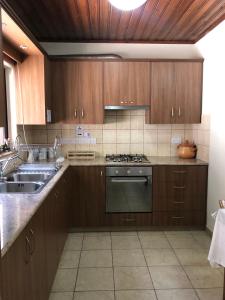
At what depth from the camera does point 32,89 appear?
10.1 feet

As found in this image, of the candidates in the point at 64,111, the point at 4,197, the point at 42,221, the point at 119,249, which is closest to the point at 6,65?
the point at 64,111

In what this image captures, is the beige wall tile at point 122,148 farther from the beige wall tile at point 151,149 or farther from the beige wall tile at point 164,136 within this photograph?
the beige wall tile at point 164,136

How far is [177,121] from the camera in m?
3.51

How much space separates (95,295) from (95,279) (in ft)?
0.69

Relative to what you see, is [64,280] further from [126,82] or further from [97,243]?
[126,82]

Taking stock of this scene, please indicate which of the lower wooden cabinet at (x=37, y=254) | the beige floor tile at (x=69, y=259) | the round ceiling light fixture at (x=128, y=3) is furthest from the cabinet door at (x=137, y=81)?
the beige floor tile at (x=69, y=259)

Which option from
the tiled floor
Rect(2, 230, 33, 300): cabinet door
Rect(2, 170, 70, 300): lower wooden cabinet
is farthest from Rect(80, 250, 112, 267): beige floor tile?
Rect(2, 230, 33, 300): cabinet door

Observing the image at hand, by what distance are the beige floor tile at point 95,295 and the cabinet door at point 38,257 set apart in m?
0.30

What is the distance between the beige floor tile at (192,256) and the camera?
8.71 feet

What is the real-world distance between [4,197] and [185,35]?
114 inches

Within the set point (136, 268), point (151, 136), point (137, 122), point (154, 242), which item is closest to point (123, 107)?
point (137, 122)

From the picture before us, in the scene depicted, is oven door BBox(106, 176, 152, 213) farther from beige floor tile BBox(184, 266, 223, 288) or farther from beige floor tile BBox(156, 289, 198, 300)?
beige floor tile BBox(156, 289, 198, 300)

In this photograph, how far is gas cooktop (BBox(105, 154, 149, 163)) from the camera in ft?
11.4

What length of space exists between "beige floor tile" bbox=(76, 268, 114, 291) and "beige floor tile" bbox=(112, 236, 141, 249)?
0.49 meters
